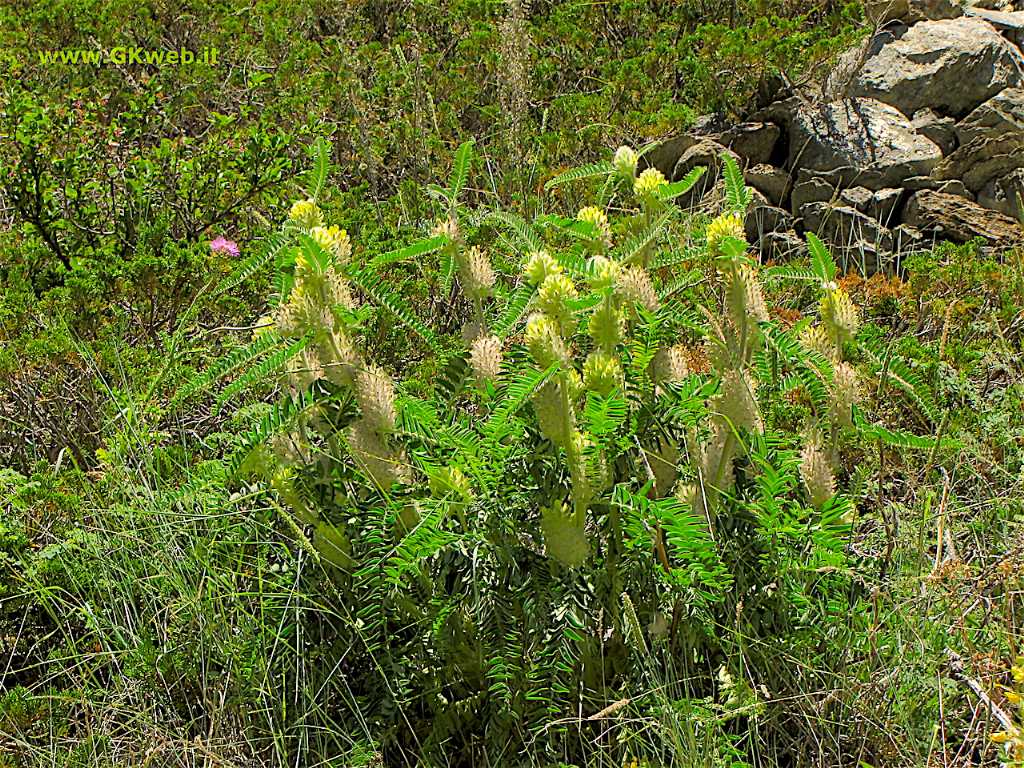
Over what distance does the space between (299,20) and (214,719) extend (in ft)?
16.6

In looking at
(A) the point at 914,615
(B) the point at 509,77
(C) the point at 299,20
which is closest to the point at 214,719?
(A) the point at 914,615

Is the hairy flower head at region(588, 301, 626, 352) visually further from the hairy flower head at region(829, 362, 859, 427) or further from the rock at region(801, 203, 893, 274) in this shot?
the rock at region(801, 203, 893, 274)

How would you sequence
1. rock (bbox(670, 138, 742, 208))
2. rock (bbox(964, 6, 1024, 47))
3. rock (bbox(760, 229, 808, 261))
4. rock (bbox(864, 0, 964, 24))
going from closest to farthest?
rock (bbox(760, 229, 808, 261))
rock (bbox(670, 138, 742, 208))
rock (bbox(964, 6, 1024, 47))
rock (bbox(864, 0, 964, 24))

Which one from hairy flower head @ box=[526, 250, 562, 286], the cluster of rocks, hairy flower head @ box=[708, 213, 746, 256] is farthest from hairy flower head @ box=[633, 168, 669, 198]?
the cluster of rocks

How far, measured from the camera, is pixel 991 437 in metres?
2.69

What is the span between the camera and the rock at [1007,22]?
14.6 feet

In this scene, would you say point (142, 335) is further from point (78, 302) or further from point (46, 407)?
point (46, 407)

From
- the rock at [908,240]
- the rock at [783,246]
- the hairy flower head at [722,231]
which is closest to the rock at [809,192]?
the rock at [783,246]

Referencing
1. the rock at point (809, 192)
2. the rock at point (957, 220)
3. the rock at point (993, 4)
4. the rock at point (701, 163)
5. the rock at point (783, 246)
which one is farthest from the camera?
the rock at point (993, 4)

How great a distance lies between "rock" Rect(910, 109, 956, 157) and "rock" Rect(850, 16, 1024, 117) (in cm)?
9

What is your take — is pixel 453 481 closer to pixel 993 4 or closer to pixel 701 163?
pixel 701 163

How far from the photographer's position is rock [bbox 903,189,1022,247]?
3826 mm

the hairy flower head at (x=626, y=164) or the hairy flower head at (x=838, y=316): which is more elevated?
the hairy flower head at (x=626, y=164)

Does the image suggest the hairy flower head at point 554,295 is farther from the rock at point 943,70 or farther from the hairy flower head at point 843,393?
the rock at point 943,70
